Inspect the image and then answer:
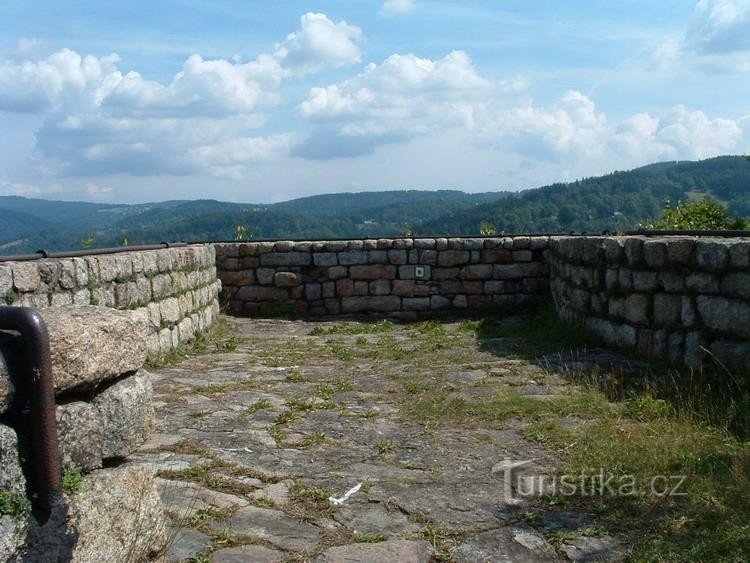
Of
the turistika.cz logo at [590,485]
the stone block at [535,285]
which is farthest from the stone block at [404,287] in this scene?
the turistika.cz logo at [590,485]

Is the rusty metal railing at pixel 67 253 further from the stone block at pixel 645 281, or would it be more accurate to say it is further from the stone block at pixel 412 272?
the stone block at pixel 645 281

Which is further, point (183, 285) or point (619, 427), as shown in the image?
point (183, 285)

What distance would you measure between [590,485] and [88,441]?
2.67 m

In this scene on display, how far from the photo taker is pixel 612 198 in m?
69.6

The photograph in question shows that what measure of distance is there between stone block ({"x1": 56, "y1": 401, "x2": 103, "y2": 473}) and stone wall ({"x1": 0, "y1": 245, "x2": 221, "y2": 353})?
59.1 inches

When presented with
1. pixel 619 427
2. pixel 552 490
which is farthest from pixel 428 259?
pixel 552 490

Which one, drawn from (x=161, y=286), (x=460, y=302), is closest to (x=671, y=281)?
(x=161, y=286)

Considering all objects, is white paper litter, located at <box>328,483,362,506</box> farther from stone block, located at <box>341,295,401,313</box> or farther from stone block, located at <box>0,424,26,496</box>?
stone block, located at <box>341,295,401,313</box>

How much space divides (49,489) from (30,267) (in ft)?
11.9

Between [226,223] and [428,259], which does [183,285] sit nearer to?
[428,259]

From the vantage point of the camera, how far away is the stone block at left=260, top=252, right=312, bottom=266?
12344mm

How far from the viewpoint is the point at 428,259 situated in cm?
1223

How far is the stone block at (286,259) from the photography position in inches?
486

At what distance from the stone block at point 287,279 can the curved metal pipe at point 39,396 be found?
32.9ft
